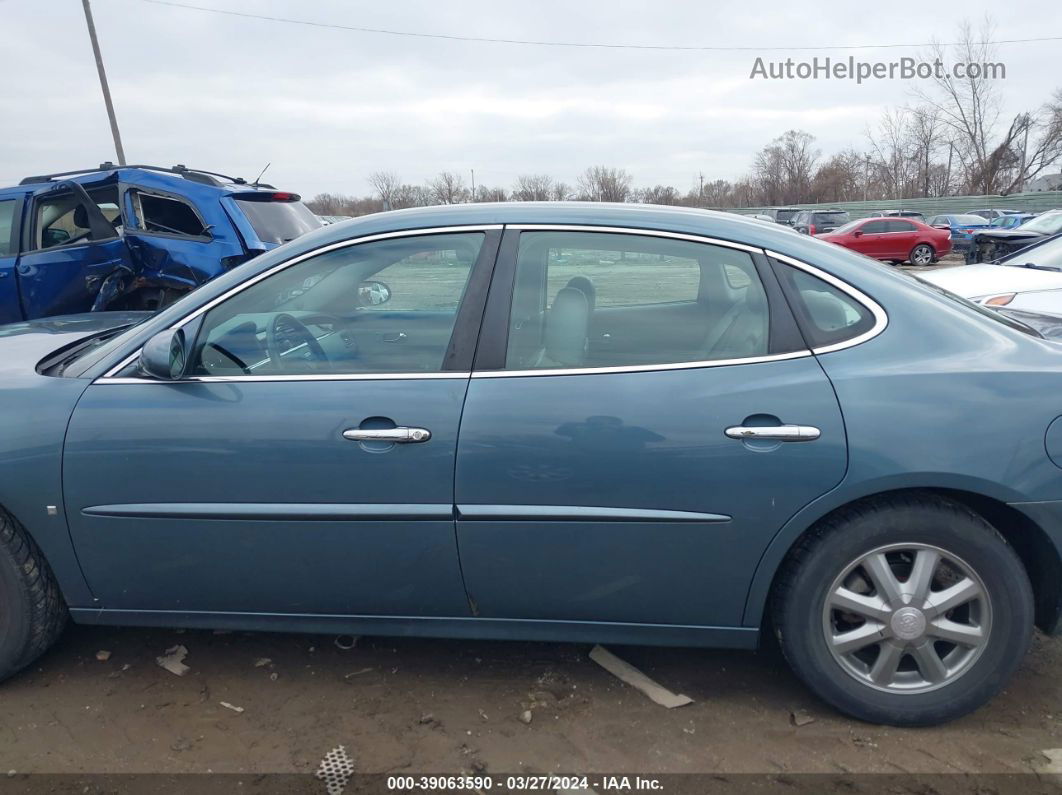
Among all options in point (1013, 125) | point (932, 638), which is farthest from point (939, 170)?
point (932, 638)

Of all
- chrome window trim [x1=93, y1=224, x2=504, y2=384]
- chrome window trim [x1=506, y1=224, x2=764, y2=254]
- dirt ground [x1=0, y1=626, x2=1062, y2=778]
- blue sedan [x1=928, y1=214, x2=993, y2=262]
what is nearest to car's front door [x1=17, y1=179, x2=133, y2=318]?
dirt ground [x1=0, y1=626, x2=1062, y2=778]

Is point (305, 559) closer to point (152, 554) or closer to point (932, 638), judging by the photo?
point (152, 554)

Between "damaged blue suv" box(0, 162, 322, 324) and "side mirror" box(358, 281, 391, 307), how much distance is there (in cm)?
429

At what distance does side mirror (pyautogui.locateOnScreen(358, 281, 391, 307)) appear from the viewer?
2.78 meters

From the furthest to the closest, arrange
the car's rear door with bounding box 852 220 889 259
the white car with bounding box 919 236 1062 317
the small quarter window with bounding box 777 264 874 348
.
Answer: the car's rear door with bounding box 852 220 889 259, the white car with bounding box 919 236 1062 317, the small quarter window with bounding box 777 264 874 348

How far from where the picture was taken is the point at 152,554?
259 centimetres

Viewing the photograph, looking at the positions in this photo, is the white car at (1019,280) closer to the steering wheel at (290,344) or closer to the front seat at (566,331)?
the front seat at (566,331)

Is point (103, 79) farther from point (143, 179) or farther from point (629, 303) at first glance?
point (629, 303)

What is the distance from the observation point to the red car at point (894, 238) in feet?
75.3

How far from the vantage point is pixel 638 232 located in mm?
2592

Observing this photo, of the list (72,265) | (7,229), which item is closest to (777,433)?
(72,265)

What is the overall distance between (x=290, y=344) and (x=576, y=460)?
1.13m

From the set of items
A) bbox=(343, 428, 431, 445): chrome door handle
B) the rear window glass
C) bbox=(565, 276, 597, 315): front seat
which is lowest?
bbox=(343, 428, 431, 445): chrome door handle

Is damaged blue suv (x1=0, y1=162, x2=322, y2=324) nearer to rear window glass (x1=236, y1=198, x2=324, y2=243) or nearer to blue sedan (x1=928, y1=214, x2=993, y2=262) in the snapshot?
rear window glass (x1=236, y1=198, x2=324, y2=243)
